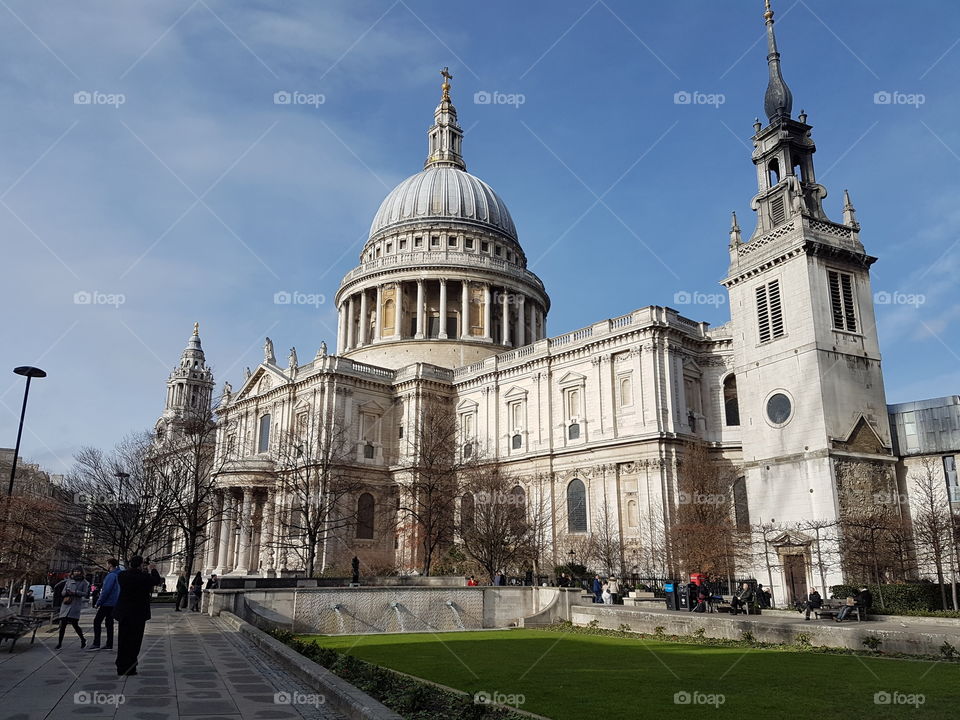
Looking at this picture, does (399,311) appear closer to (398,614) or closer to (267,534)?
(267,534)

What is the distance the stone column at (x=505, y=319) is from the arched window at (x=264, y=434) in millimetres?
22948

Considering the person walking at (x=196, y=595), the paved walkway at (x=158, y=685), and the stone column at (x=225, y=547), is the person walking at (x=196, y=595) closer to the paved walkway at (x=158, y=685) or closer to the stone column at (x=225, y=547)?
the paved walkway at (x=158, y=685)

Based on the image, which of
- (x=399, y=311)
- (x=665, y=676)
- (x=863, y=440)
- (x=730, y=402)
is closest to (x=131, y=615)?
(x=665, y=676)

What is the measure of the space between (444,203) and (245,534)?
3960cm

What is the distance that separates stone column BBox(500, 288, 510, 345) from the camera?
2867 inches

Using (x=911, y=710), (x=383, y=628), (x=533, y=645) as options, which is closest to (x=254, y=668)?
(x=533, y=645)

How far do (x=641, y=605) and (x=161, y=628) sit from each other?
18933 millimetres

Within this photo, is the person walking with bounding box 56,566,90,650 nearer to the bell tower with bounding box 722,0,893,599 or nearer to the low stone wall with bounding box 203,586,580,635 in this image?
the low stone wall with bounding box 203,586,580,635

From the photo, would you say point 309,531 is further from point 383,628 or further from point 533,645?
point 533,645

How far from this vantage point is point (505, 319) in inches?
2886

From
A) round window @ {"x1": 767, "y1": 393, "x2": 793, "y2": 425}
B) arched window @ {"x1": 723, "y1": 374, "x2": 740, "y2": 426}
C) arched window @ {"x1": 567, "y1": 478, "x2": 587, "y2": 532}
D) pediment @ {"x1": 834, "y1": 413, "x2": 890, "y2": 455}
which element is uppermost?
arched window @ {"x1": 723, "y1": 374, "x2": 740, "y2": 426}

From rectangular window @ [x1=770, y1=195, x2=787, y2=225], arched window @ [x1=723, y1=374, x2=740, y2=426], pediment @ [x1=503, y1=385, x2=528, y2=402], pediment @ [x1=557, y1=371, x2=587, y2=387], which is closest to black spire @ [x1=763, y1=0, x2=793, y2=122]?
rectangular window @ [x1=770, y1=195, x2=787, y2=225]

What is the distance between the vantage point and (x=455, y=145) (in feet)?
302

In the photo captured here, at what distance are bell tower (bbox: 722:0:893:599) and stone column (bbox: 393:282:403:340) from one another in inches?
1380
